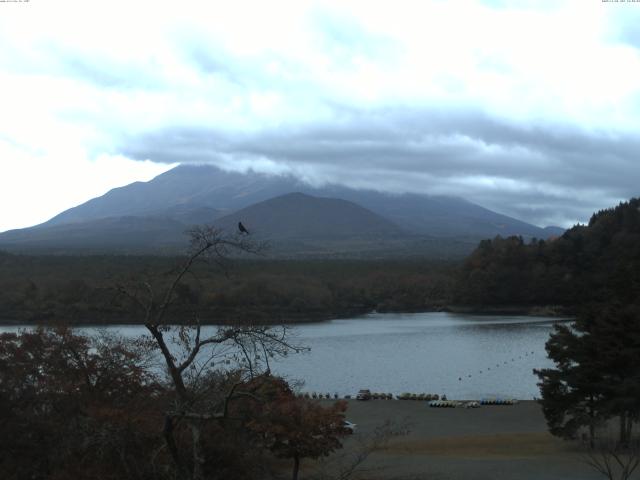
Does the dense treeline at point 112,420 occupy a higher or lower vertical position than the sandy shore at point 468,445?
higher

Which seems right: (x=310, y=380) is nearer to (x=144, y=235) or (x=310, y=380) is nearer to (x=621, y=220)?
(x=621, y=220)

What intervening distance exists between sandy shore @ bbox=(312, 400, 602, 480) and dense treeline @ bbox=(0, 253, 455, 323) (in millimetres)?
25921

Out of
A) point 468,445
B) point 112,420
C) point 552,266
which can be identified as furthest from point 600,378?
point 552,266

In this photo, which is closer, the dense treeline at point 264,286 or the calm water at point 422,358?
the calm water at point 422,358

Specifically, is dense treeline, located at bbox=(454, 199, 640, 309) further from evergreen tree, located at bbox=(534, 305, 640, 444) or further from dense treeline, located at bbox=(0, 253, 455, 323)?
evergreen tree, located at bbox=(534, 305, 640, 444)

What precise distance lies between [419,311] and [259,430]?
289 feet

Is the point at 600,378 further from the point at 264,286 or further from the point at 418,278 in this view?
the point at 418,278

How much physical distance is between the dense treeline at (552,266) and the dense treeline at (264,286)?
184 inches

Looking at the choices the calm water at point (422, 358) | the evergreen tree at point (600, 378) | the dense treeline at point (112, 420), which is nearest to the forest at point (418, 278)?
the calm water at point (422, 358)

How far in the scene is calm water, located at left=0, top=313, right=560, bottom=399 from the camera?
134 feet

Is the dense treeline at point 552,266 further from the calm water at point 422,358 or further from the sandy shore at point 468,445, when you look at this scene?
the sandy shore at point 468,445

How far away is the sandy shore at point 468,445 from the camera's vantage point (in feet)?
62.4

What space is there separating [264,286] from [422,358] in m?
34.8

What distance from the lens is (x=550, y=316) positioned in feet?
298
